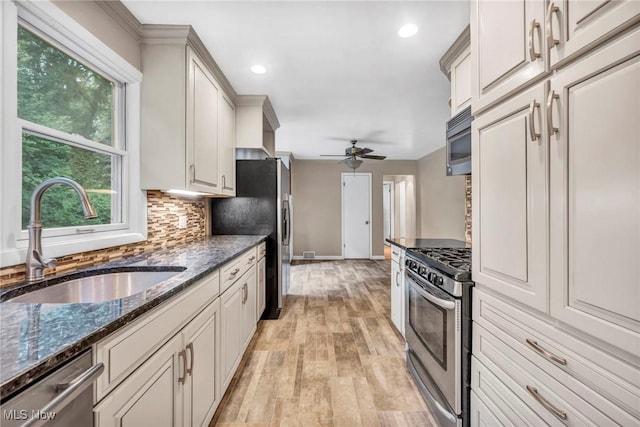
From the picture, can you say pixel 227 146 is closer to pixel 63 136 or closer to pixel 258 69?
pixel 258 69

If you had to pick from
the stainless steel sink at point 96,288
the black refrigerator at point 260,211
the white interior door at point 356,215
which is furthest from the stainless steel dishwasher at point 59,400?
the white interior door at point 356,215

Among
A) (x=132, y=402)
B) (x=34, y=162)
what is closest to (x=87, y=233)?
(x=34, y=162)

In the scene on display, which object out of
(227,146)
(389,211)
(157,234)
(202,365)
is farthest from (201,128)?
(389,211)

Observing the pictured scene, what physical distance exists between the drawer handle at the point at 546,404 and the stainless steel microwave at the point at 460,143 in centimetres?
121

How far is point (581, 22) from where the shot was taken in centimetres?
81

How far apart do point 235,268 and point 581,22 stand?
204cm

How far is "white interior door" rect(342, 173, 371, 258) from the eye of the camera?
24.0ft

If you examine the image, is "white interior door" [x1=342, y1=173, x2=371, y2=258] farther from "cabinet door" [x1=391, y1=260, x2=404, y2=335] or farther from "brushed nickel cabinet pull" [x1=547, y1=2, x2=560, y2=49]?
"brushed nickel cabinet pull" [x1=547, y1=2, x2=560, y2=49]

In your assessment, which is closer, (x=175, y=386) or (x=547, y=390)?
(x=547, y=390)

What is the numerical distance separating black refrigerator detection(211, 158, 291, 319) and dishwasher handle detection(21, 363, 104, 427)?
260cm

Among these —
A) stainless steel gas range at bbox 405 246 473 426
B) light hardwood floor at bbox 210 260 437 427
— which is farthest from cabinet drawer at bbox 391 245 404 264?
light hardwood floor at bbox 210 260 437 427

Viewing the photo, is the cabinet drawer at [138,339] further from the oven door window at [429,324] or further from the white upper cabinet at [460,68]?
the white upper cabinet at [460,68]

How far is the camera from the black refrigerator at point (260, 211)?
10.9 ft

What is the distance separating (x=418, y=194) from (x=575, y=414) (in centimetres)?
681
